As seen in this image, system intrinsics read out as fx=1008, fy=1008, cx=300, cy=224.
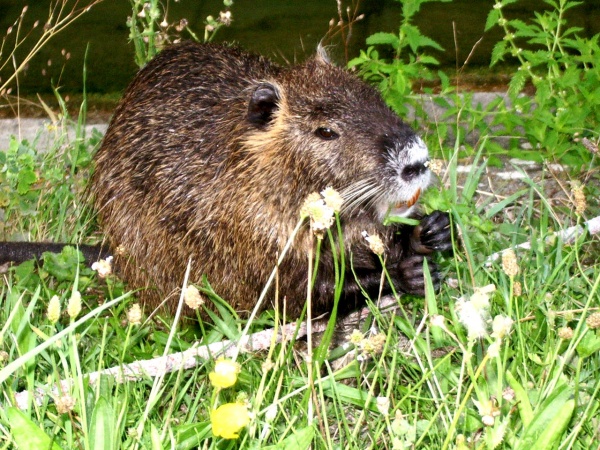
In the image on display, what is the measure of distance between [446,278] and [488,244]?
0.21 meters

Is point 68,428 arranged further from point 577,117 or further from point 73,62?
point 73,62

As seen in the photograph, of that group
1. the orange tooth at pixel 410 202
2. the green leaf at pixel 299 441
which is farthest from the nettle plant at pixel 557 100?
the green leaf at pixel 299 441

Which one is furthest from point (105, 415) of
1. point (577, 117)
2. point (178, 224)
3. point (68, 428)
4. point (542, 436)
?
point (577, 117)

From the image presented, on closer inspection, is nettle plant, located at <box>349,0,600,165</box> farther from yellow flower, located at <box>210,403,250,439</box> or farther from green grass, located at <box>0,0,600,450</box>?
yellow flower, located at <box>210,403,250,439</box>

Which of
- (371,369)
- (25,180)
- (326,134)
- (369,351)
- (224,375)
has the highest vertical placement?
(326,134)

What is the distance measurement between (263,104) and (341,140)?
280 mm

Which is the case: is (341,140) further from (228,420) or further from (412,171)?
(228,420)

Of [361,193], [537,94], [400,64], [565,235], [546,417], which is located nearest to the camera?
[546,417]

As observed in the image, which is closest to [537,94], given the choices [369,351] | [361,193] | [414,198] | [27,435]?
[414,198]

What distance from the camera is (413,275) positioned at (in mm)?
2865

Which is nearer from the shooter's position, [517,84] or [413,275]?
[413,275]

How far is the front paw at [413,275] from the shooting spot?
2.86 metres

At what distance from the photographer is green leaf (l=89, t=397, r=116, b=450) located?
80.9 inches

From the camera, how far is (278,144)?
2859 mm
